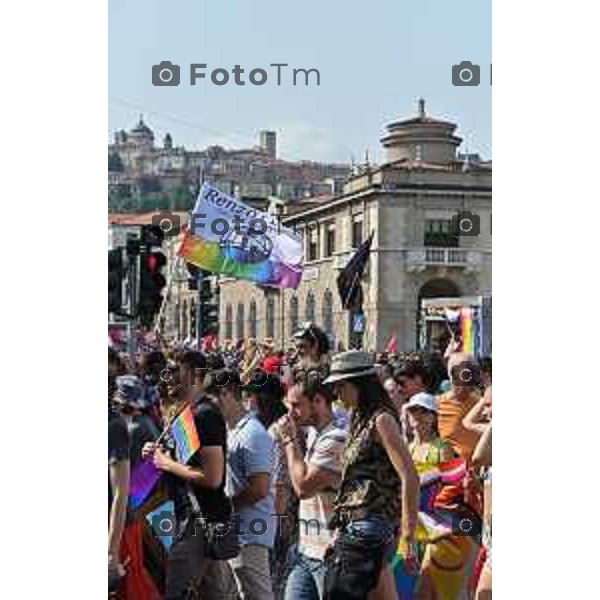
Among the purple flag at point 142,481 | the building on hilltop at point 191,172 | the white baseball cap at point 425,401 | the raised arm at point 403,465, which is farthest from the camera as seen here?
the white baseball cap at point 425,401

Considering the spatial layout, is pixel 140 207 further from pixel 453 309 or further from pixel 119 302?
pixel 453 309

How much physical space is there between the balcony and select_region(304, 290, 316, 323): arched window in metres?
0.36

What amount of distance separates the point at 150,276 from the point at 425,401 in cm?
108

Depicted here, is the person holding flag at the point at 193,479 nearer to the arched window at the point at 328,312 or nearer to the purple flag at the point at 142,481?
the purple flag at the point at 142,481

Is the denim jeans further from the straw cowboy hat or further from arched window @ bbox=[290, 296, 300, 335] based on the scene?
arched window @ bbox=[290, 296, 300, 335]

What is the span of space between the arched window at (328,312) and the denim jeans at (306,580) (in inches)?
31.4

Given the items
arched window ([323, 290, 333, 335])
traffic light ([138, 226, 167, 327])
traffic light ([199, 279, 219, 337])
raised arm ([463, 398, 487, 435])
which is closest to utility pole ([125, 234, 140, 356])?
traffic light ([138, 226, 167, 327])

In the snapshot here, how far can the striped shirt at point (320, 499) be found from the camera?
796cm

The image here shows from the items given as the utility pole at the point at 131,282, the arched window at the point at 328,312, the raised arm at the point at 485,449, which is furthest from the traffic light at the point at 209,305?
the raised arm at the point at 485,449

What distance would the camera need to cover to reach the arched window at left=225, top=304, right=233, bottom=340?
8195 mm

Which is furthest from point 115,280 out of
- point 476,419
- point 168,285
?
point 476,419

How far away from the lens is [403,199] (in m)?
8.15
